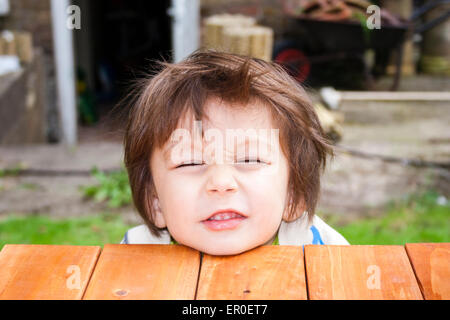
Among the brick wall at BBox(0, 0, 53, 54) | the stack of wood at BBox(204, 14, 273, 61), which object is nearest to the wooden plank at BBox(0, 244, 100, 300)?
the stack of wood at BBox(204, 14, 273, 61)

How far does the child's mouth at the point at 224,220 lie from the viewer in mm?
1383

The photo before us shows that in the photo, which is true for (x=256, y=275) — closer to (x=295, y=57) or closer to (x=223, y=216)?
(x=223, y=216)

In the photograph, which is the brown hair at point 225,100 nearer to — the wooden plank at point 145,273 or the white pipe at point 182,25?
the wooden plank at point 145,273

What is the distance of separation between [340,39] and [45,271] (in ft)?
20.2

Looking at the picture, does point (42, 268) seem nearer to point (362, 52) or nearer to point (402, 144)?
point (402, 144)

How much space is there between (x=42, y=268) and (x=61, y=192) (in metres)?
3.18

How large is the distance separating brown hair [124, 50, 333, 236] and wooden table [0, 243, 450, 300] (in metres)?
0.31

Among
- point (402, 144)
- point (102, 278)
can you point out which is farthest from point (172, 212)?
point (402, 144)

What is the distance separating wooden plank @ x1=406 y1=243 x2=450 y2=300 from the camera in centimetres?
116

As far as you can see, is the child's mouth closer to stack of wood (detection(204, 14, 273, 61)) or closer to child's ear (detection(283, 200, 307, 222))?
child's ear (detection(283, 200, 307, 222))

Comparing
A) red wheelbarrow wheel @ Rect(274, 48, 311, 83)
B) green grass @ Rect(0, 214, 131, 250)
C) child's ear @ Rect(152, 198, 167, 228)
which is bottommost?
green grass @ Rect(0, 214, 131, 250)

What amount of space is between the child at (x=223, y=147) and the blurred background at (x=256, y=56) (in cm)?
39

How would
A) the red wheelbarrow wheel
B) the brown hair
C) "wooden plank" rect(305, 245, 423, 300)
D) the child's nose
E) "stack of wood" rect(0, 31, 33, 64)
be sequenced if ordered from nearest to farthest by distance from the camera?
"wooden plank" rect(305, 245, 423, 300) < the child's nose < the brown hair < "stack of wood" rect(0, 31, 33, 64) < the red wheelbarrow wheel

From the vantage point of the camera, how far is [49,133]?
727 centimetres
